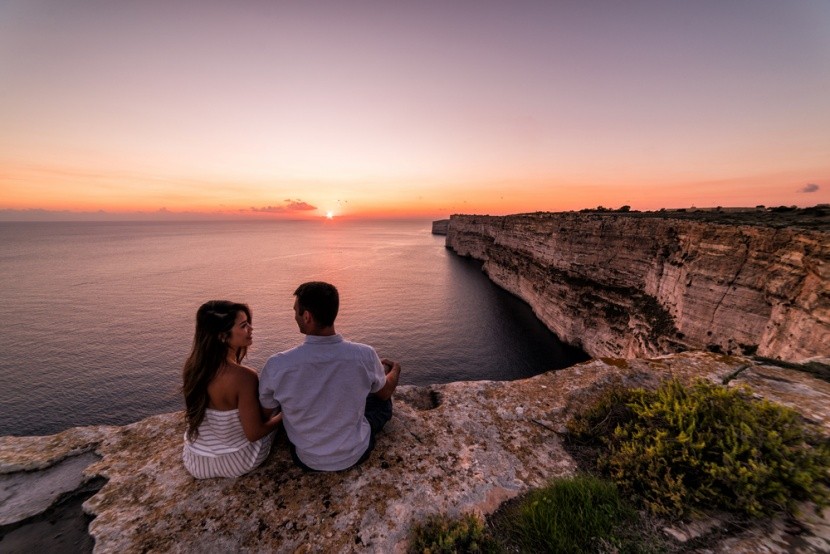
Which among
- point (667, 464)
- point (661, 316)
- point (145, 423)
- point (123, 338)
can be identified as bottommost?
point (123, 338)

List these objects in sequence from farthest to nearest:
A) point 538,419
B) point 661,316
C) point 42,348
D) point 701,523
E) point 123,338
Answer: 1. point 123,338
2. point 42,348
3. point 661,316
4. point 538,419
5. point 701,523

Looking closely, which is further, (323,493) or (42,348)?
(42,348)

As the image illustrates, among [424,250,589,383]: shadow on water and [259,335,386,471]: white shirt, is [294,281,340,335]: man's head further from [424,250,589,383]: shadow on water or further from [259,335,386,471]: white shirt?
[424,250,589,383]: shadow on water

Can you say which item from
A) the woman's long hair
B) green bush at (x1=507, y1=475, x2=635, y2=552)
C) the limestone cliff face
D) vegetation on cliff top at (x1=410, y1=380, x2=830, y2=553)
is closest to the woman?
the woman's long hair

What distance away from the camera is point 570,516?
9.62 feet

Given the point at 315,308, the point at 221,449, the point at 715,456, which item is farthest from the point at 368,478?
the point at 715,456

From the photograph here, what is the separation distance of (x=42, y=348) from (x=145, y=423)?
4087 centimetres

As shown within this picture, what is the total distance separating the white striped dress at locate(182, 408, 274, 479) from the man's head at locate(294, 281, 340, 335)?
4.81ft

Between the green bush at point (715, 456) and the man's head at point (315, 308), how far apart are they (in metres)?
3.81

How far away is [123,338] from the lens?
31812 mm

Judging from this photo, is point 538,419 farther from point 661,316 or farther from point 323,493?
point 661,316

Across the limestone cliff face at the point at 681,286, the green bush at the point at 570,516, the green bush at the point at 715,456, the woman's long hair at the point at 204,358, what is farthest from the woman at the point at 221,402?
the limestone cliff face at the point at 681,286

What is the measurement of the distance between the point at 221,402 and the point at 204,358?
583 millimetres

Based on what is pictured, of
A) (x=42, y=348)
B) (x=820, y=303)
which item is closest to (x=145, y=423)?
(x=820, y=303)
